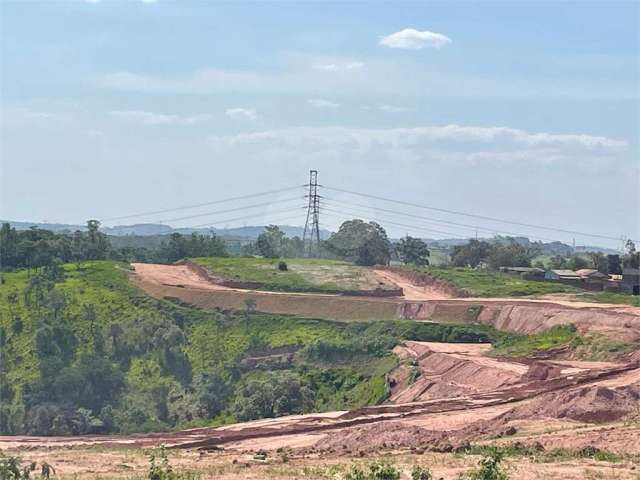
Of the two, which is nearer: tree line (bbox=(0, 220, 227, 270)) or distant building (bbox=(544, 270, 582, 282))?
tree line (bbox=(0, 220, 227, 270))

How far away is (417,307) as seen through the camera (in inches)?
2837

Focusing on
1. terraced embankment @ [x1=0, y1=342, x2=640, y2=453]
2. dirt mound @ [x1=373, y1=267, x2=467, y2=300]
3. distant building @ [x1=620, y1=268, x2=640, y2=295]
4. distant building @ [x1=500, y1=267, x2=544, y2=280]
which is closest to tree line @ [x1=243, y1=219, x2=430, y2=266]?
distant building @ [x1=500, y1=267, x2=544, y2=280]

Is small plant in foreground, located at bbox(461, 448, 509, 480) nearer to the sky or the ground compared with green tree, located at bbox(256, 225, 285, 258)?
nearer to the ground

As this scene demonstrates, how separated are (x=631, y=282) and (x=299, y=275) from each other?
27.2 metres

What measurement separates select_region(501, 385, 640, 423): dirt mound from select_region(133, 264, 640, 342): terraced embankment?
16.0 m

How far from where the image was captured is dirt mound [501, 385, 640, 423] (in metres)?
35.9

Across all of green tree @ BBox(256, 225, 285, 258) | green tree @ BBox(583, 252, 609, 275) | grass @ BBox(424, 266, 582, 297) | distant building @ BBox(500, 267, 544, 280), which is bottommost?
grass @ BBox(424, 266, 582, 297)

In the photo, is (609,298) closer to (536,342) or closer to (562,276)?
(536,342)

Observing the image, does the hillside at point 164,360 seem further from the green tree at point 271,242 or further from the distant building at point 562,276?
the green tree at point 271,242

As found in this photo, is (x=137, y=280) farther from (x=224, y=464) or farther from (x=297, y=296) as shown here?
(x=224, y=464)

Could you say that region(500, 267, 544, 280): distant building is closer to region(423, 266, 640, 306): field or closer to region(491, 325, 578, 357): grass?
region(423, 266, 640, 306): field

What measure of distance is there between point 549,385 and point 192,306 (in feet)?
122

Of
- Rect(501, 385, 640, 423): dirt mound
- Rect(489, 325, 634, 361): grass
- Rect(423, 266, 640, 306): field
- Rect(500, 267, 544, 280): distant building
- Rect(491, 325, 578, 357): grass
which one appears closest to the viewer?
Rect(501, 385, 640, 423): dirt mound

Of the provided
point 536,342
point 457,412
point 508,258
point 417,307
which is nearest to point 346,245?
point 508,258
